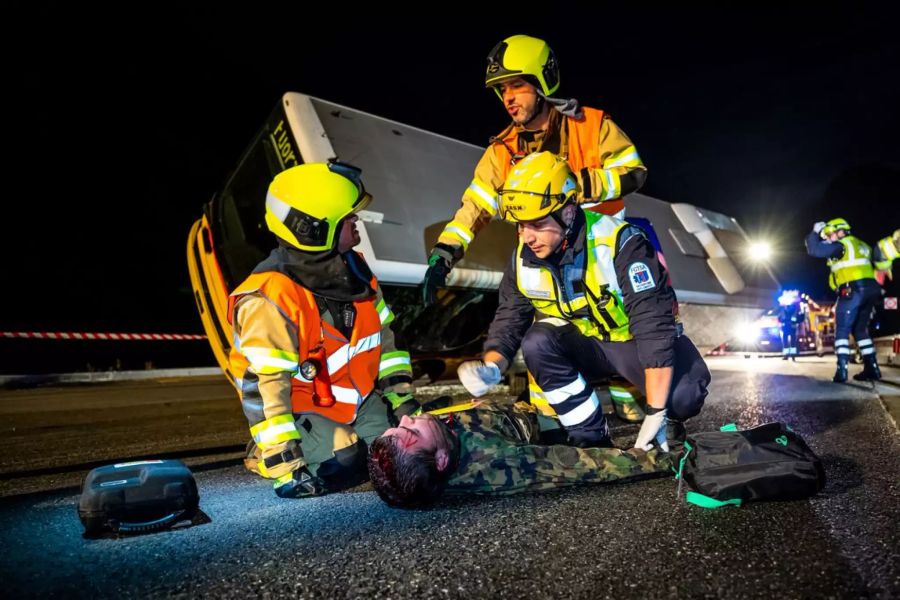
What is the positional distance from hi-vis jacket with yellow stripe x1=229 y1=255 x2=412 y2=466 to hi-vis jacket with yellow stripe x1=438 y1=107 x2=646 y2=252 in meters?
0.72

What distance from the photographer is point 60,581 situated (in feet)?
4.13

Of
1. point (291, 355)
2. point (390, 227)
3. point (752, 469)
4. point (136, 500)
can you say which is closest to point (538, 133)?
point (390, 227)

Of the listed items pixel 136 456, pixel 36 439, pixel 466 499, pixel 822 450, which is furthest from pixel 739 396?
pixel 36 439

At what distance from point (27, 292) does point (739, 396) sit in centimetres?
1823

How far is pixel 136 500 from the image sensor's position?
5.18ft

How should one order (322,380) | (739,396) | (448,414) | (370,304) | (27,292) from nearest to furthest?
(448,414) → (322,380) → (370,304) → (739,396) → (27,292)

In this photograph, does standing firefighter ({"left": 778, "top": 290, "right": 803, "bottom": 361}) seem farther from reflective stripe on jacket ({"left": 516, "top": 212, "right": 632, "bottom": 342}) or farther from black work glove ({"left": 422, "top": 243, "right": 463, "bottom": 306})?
black work glove ({"left": 422, "top": 243, "right": 463, "bottom": 306})

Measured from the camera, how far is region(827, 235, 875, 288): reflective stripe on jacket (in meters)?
5.84

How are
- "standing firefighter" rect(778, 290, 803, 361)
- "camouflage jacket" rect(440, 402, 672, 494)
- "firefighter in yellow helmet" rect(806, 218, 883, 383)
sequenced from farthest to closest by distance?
"standing firefighter" rect(778, 290, 803, 361) < "firefighter in yellow helmet" rect(806, 218, 883, 383) < "camouflage jacket" rect(440, 402, 672, 494)

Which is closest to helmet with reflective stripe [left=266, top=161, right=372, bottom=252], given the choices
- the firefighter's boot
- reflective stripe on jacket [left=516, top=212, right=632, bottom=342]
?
reflective stripe on jacket [left=516, top=212, right=632, bottom=342]

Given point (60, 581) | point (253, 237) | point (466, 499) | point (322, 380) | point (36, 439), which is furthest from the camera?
point (253, 237)

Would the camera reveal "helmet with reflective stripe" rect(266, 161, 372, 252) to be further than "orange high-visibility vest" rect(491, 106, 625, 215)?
No

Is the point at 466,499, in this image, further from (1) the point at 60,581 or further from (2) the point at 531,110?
(2) the point at 531,110

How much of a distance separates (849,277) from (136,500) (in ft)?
22.9
